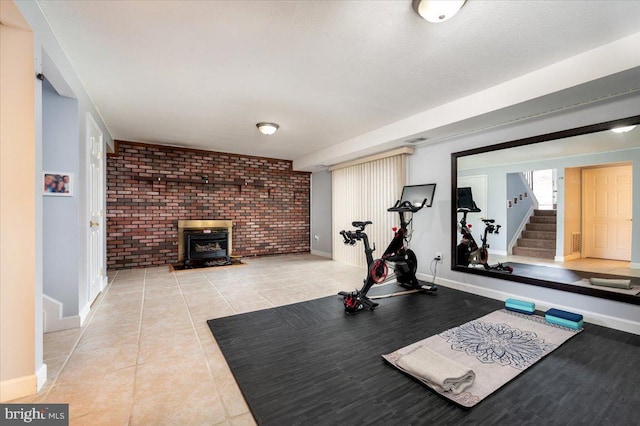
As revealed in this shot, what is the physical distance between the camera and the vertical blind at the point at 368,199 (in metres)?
5.33

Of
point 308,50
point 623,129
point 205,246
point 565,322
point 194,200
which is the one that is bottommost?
point 565,322

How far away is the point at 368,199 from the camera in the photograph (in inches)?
236

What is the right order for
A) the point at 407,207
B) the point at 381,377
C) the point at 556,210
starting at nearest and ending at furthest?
the point at 381,377 < the point at 556,210 < the point at 407,207

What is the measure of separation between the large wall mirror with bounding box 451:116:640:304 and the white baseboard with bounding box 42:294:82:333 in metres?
5.02

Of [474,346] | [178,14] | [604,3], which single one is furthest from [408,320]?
[178,14]

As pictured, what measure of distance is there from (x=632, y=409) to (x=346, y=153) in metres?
4.85

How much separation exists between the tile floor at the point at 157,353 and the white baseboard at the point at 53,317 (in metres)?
0.07

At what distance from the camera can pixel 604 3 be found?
192 cm

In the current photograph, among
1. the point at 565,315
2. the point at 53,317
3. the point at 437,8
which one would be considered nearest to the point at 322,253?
the point at 565,315

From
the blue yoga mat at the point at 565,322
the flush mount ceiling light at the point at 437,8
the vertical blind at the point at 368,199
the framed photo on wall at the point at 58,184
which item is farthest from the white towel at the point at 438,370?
the framed photo on wall at the point at 58,184

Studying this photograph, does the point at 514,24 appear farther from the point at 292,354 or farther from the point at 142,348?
the point at 142,348

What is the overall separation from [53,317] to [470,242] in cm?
526

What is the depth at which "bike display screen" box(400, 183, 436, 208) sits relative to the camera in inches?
176

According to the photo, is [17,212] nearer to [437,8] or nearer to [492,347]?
[437,8]
